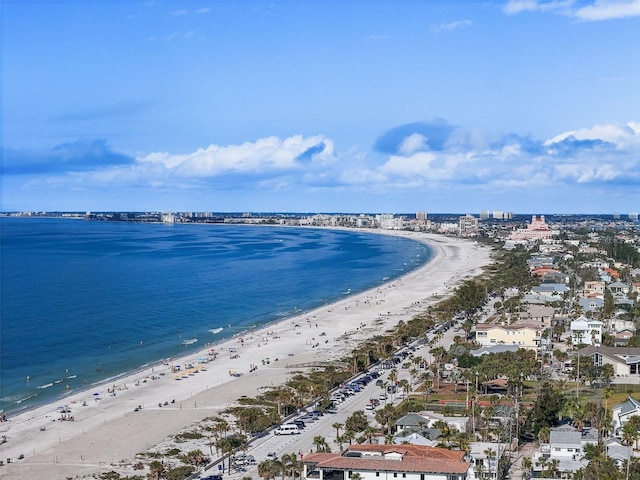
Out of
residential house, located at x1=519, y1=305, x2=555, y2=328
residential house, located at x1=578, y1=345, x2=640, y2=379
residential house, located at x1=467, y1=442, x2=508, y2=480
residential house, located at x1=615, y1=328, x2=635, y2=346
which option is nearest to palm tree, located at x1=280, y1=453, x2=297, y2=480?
residential house, located at x1=467, y1=442, x2=508, y2=480

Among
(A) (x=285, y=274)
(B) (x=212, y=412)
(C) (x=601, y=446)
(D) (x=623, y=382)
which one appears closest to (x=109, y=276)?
(A) (x=285, y=274)

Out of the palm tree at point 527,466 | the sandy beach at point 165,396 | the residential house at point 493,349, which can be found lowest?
the sandy beach at point 165,396

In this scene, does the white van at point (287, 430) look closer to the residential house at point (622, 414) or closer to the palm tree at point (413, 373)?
the palm tree at point (413, 373)

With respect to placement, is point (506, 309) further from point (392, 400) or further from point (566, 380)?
→ point (392, 400)

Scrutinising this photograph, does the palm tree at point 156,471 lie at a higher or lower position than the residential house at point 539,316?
lower

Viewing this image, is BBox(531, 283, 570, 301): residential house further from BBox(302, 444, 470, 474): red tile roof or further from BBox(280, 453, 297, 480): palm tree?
BBox(280, 453, 297, 480): palm tree

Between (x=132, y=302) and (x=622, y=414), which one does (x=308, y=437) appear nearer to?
(x=622, y=414)

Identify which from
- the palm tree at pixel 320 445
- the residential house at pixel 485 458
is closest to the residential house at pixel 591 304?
the residential house at pixel 485 458
